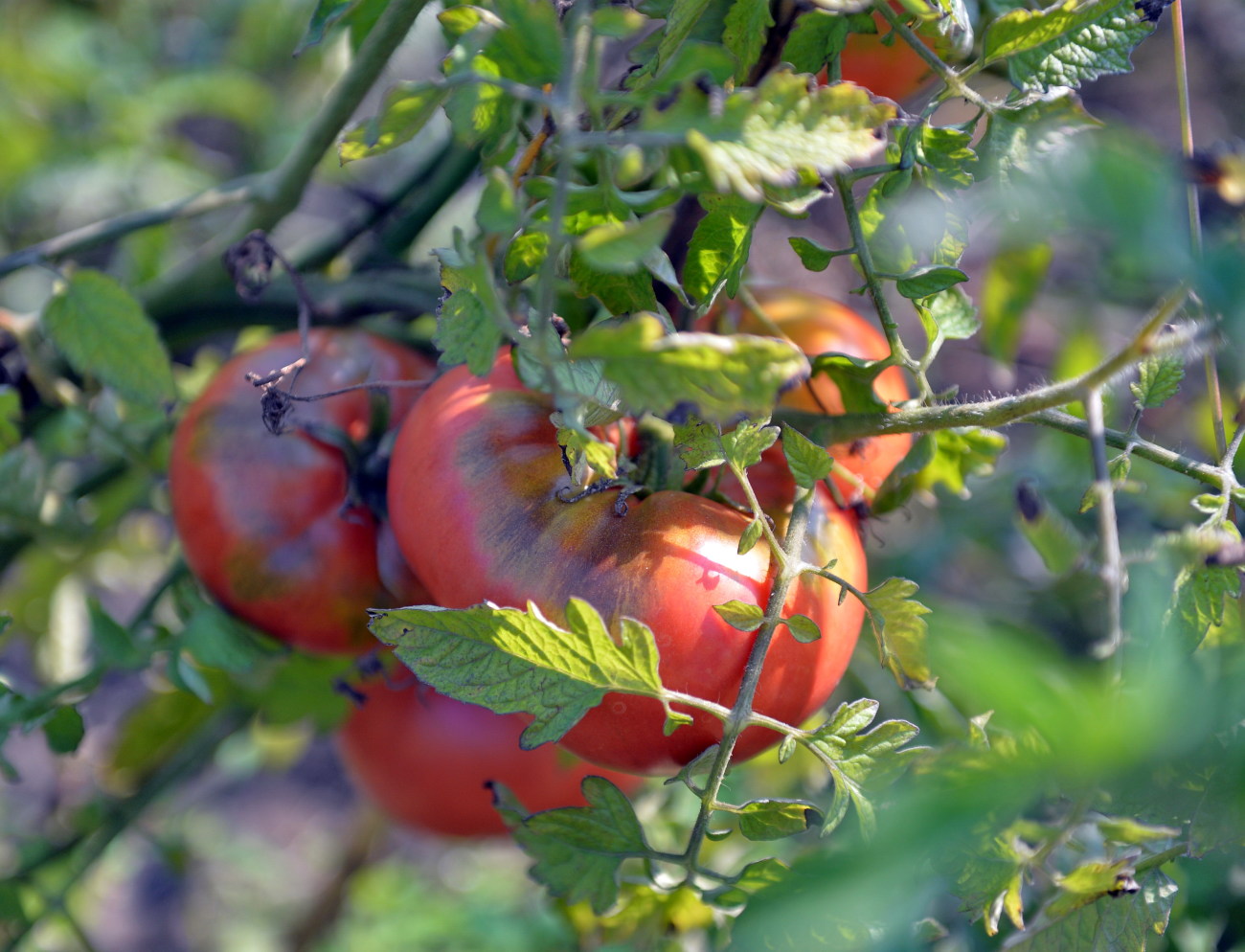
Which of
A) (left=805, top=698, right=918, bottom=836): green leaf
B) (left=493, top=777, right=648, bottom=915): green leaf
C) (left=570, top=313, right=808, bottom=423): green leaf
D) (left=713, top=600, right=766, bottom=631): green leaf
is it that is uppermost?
(left=570, top=313, right=808, bottom=423): green leaf

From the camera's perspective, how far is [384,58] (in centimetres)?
50

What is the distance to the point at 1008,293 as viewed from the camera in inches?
30.3

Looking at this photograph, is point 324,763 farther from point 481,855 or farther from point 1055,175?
point 1055,175

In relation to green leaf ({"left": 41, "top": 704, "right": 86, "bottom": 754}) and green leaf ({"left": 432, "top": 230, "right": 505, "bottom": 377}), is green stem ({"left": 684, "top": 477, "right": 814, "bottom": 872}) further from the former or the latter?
green leaf ({"left": 41, "top": 704, "right": 86, "bottom": 754})

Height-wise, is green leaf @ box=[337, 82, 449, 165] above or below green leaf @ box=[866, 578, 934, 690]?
above

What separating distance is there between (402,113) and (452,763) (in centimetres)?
47

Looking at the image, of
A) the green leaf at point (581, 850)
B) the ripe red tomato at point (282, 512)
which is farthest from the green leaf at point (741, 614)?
the ripe red tomato at point (282, 512)

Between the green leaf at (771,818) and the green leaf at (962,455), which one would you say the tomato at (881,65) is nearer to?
the green leaf at (962,455)

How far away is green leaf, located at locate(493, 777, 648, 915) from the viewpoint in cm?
41

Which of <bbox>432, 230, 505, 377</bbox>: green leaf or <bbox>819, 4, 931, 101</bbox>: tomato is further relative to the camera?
<bbox>819, 4, 931, 101</bbox>: tomato

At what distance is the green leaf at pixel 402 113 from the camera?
1.02ft

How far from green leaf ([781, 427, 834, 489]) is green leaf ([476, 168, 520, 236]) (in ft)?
0.47

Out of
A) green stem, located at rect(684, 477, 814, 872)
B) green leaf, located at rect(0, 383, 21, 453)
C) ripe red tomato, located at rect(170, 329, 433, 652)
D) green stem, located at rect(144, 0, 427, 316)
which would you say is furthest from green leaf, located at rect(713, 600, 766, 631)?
green leaf, located at rect(0, 383, 21, 453)

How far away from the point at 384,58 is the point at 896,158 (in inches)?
10.4
